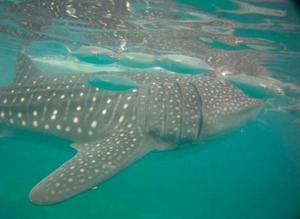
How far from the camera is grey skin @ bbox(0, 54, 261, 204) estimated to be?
6.80 m

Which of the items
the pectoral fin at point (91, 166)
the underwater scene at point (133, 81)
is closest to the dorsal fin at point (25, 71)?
the underwater scene at point (133, 81)

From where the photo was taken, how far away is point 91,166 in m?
6.01

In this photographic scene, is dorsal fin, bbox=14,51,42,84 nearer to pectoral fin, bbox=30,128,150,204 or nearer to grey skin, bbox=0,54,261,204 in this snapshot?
grey skin, bbox=0,54,261,204

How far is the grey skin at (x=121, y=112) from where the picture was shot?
6.80 metres

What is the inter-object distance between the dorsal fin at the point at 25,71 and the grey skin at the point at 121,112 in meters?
0.03

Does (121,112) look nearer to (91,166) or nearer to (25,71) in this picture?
(91,166)

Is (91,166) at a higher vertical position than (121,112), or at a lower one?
lower

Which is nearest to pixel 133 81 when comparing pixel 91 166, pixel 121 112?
pixel 121 112

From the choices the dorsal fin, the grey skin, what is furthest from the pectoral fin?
the dorsal fin

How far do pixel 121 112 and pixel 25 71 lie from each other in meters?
3.11

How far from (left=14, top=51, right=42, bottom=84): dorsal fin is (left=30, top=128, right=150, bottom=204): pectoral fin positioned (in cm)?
265

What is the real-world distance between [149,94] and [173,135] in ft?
3.80

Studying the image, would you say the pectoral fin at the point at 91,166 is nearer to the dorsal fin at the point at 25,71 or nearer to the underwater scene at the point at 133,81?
the underwater scene at the point at 133,81

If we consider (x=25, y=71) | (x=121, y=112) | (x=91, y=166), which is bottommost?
(x=91, y=166)
